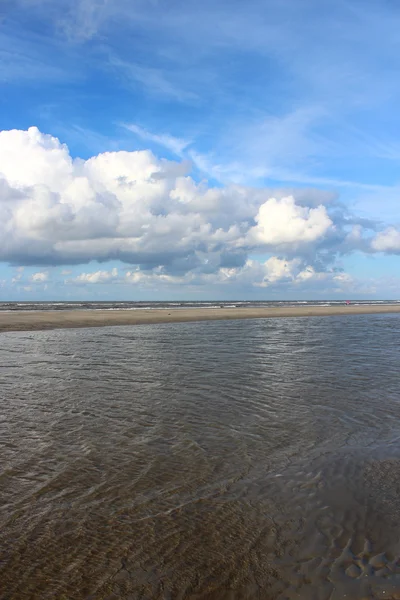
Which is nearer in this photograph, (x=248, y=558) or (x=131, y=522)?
(x=248, y=558)

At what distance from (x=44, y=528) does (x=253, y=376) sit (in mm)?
11680

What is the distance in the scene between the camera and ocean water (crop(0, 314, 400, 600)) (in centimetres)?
480

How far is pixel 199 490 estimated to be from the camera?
22.7ft

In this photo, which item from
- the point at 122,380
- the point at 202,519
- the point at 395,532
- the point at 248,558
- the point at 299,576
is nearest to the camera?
the point at 299,576

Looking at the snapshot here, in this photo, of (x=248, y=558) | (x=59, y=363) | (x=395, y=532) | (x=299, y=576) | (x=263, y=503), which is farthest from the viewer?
(x=59, y=363)

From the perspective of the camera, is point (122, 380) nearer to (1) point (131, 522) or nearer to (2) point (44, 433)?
(2) point (44, 433)

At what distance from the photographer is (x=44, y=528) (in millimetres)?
5742

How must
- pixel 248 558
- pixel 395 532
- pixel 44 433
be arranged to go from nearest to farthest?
pixel 248 558 → pixel 395 532 → pixel 44 433

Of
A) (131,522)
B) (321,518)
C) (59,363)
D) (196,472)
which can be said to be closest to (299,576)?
(321,518)

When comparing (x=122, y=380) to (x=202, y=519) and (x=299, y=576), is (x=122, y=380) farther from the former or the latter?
(x=299, y=576)

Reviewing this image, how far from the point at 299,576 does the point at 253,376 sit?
11848mm

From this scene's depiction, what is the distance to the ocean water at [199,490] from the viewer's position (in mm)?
4801

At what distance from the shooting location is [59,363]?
19.5m

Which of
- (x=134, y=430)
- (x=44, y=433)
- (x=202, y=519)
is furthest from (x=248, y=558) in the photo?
(x=44, y=433)
